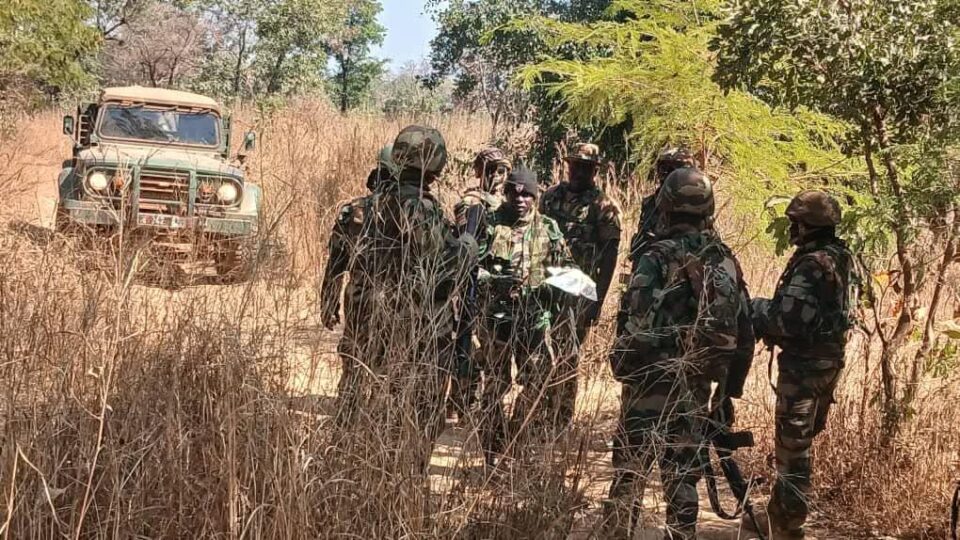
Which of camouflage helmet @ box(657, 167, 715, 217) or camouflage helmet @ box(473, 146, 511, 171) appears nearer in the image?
camouflage helmet @ box(657, 167, 715, 217)

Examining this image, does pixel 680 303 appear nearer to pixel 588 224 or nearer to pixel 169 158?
pixel 588 224

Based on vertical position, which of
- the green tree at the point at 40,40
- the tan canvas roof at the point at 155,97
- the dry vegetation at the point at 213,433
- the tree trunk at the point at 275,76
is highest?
the tree trunk at the point at 275,76

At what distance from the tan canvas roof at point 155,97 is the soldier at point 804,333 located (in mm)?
6232

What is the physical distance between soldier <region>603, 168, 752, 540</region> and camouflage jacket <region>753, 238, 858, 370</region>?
1.10 feet

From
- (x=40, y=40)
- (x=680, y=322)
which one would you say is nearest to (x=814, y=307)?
(x=680, y=322)

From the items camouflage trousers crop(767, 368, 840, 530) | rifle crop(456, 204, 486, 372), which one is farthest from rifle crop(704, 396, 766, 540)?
rifle crop(456, 204, 486, 372)

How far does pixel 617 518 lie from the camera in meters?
2.44

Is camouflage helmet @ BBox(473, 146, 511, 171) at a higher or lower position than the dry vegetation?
higher

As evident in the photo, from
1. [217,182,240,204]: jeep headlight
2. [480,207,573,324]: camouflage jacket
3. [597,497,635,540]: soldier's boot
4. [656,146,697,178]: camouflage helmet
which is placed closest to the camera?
[597,497,635,540]: soldier's boot

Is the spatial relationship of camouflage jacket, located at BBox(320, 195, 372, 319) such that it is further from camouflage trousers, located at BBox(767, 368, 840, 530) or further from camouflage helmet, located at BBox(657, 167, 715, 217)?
camouflage trousers, located at BBox(767, 368, 840, 530)

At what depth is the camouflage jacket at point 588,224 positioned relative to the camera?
4871 millimetres

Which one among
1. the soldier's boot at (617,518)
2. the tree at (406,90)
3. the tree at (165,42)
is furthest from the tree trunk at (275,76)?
the soldier's boot at (617,518)

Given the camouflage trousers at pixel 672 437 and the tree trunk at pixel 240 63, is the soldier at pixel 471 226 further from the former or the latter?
the tree trunk at pixel 240 63

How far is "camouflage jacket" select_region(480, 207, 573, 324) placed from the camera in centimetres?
389
